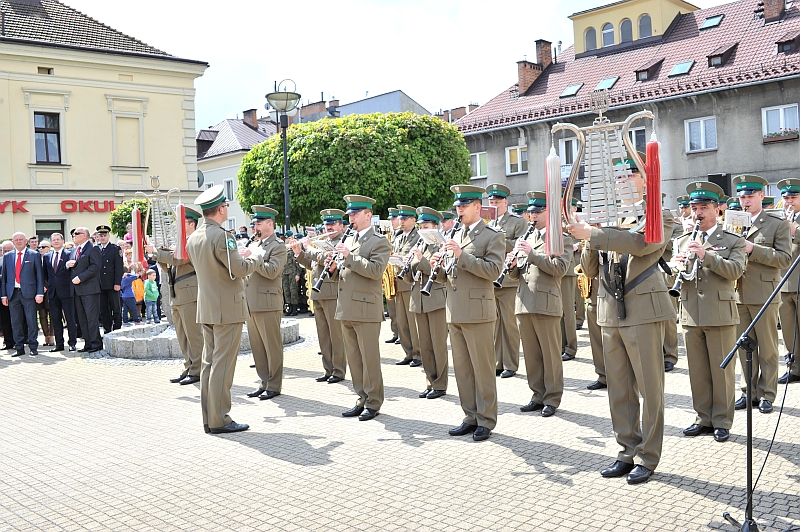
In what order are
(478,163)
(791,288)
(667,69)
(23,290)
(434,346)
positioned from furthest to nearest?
(478,163), (667,69), (23,290), (434,346), (791,288)

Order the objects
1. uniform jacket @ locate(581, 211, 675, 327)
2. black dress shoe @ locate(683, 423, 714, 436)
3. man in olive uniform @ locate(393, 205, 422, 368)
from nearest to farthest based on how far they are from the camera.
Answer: uniform jacket @ locate(581, 211, 675, 327), black dress shoe @ locate(683, 423, 714, 436), man in olive uniform @ locate(393, 205, 422, 368)

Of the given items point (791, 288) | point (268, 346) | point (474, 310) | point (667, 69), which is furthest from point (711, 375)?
point (667, 69)

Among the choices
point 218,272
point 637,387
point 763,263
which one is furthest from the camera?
point 218,272

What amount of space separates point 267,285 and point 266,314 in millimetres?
359

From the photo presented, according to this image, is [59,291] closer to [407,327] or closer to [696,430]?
[407,327]

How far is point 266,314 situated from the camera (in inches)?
365

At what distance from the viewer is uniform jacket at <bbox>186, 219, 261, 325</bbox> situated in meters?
7.38

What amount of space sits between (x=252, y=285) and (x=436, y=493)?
15.5 feet

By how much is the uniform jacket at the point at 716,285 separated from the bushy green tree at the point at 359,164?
17866mm

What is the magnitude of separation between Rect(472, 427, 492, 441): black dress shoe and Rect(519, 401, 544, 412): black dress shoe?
1.10m

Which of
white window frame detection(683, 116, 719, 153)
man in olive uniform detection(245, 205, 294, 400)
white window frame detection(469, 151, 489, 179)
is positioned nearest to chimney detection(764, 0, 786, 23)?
white window frame detection(683, 116, 719, 153)

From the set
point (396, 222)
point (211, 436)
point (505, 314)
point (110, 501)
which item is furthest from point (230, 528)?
point (396, 222)

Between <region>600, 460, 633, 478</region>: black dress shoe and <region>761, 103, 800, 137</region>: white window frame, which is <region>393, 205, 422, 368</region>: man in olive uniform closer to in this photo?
<region>600, 460, 633, 478</region>: black dress shoe

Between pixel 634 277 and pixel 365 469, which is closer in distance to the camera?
pixel 634 277
